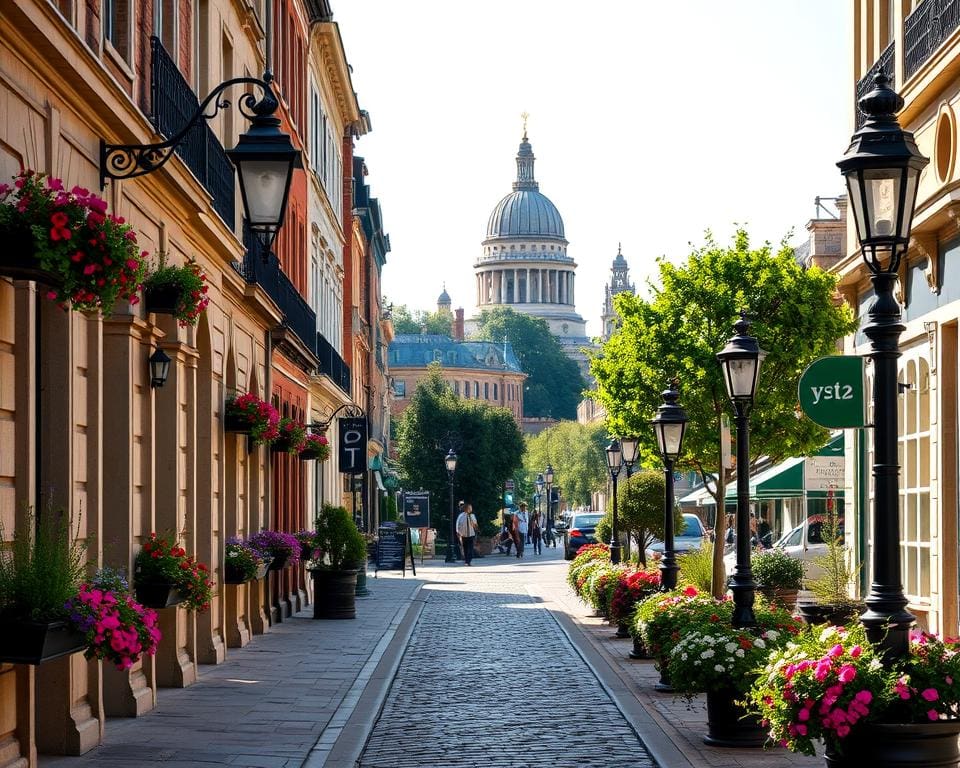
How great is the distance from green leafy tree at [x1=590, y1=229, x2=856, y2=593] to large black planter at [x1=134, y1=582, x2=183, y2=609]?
12913 mm

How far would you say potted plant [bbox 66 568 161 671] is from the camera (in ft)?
31.9

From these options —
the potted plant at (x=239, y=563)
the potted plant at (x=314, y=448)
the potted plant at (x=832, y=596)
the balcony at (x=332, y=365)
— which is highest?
the balcony at (x=332, y=365)

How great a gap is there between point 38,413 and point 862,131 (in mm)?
5717

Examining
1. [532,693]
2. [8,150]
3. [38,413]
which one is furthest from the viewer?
[532,693]

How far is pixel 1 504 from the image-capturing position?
9.93 meters

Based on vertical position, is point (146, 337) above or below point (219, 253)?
below

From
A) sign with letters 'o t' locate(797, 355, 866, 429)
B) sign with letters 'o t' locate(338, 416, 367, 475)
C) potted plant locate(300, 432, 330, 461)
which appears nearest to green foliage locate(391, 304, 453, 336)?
sign with letters 'o t' locate(338, 416, 367, 475)

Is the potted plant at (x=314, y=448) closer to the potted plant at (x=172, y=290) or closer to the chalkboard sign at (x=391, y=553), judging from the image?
the potted plant at (x=172, y=290)

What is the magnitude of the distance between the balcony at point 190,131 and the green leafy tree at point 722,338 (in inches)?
319

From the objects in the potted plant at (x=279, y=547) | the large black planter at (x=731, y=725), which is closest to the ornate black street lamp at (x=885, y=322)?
the large black planter at (x=731, y=725)

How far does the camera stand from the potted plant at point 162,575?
14.4m

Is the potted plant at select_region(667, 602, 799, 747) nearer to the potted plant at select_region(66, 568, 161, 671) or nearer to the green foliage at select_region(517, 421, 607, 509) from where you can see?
the potted plant at select_region(66, 568, 161, 671)

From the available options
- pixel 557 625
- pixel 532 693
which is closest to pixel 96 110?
pixel 532 693

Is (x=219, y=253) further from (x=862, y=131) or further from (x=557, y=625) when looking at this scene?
(x=862, y=131)
